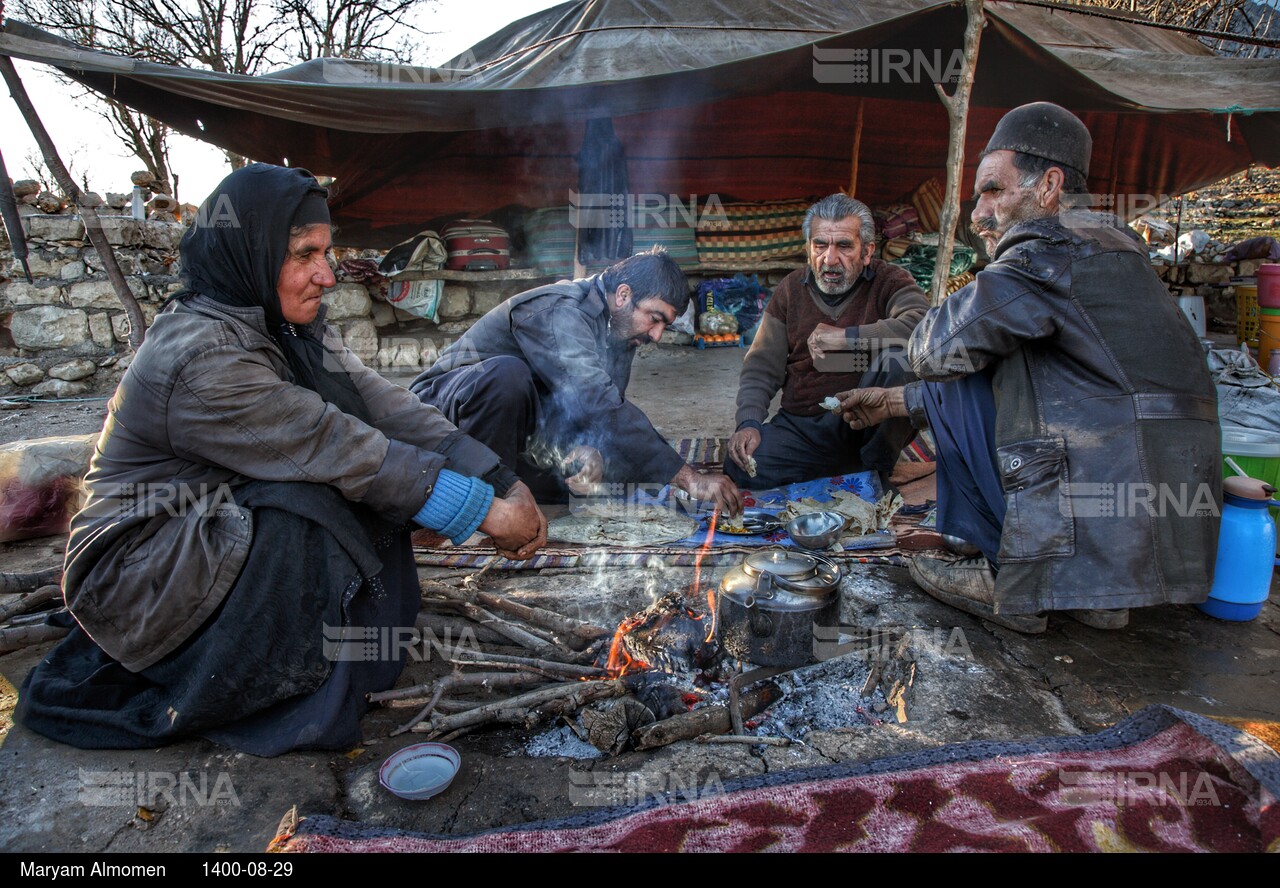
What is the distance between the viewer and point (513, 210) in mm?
8352

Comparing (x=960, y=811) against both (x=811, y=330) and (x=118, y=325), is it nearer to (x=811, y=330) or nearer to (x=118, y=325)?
(x=811, y=330)

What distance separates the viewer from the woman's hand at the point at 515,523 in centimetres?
222

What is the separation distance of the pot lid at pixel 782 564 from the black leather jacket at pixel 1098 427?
2.30ft

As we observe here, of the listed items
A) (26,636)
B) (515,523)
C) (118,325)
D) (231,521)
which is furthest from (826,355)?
(118,325)

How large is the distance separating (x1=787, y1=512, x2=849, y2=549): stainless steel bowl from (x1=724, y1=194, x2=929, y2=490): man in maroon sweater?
27.0 inches

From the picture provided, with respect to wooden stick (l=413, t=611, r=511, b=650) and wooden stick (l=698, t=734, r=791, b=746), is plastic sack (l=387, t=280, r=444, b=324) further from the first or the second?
wooden stick (l=698, t=734, r=791, b=746)

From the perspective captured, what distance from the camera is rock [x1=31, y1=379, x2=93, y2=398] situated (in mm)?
7473

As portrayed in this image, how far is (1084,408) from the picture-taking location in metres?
2.41

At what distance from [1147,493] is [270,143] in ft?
20.2

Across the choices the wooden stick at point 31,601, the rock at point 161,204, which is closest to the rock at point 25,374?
the rock at point 161,204

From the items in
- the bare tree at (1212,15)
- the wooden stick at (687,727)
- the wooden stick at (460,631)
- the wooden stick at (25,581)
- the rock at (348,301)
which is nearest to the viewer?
the wooden stick at (687,727)

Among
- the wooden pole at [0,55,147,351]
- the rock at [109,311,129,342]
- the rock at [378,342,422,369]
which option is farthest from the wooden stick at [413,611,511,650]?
the rock at [109,311,129,342]

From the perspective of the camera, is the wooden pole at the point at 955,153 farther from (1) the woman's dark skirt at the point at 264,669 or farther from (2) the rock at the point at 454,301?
(2) the rock at the point at 454,301

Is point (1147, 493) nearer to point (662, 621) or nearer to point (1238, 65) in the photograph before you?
point (662, 621)
